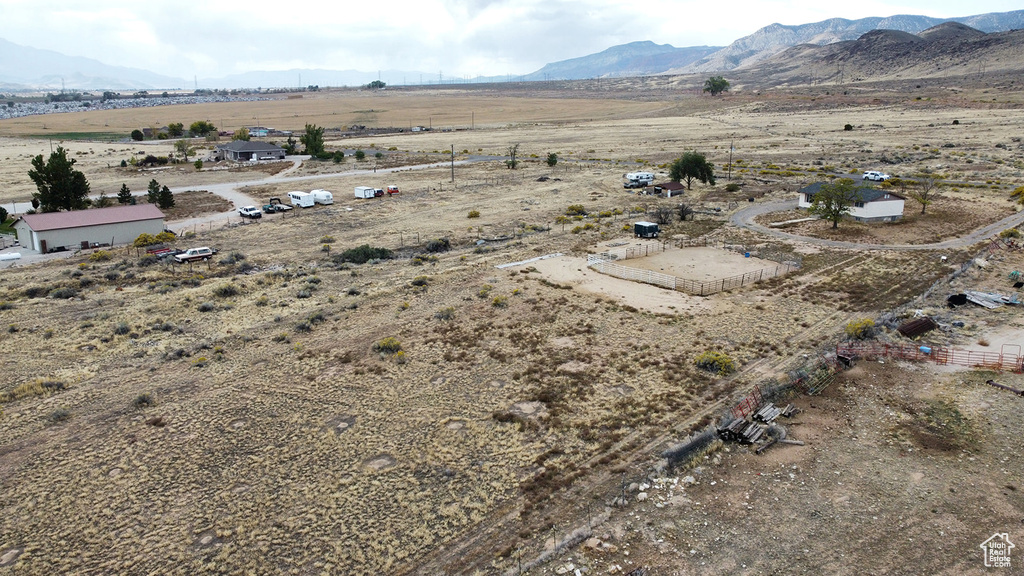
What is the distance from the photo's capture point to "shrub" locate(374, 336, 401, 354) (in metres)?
27.5

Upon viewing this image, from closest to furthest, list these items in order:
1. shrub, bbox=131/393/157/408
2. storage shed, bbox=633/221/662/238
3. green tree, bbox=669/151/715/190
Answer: shrub, bbox=131/393/157/408 < storage shed, bbox=633/221/662/238 < green tree, bbox=669/151/715/190

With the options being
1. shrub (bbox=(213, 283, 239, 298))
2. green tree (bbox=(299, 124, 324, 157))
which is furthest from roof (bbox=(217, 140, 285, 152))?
shrub (bbox=(213, 283, 239, 298))

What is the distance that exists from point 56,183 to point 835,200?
65.3 meters

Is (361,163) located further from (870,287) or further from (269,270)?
(870,287)

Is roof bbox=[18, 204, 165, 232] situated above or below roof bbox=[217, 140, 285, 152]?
below

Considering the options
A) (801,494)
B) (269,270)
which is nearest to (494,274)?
(269,270)

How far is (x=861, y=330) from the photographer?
27672 millimetres

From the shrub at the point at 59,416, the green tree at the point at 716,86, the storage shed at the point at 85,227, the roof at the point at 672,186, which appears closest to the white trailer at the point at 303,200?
the storage shed at the point at 85,227

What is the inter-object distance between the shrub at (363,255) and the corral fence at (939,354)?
94.7 feet

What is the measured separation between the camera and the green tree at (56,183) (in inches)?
2194

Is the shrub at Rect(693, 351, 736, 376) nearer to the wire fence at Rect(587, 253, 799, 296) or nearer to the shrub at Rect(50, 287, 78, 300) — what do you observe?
the wire fence at Rect(587, 253, 799, 296)

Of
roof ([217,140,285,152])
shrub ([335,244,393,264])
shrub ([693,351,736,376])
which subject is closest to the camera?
shrub ([693,351,736,376])

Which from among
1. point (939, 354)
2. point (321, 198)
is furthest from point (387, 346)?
point (321, 198)

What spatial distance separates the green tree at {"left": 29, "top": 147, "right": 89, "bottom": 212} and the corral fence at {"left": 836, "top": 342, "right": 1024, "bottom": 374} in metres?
61.5
